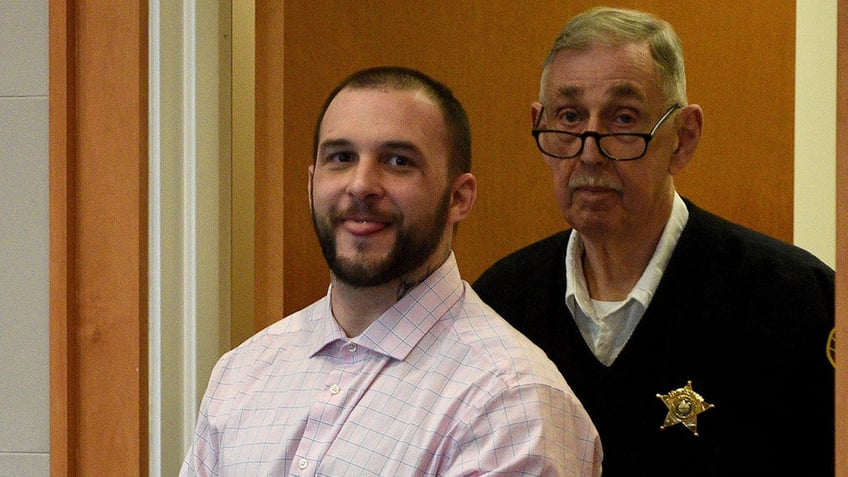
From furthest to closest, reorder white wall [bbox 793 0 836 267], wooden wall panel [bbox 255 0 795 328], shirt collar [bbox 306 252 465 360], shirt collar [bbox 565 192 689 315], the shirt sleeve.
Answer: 1. wooden wall panel [bbox 255 0 795 328]
2. white wall [bbox 793 0 836 267]
3. shirt collar [bbox 565 192 689 315]
4. shirt collar [bbox 306 252 465 360]
5. the shirt sleeve

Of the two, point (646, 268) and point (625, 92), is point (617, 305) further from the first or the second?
point (625, 92)

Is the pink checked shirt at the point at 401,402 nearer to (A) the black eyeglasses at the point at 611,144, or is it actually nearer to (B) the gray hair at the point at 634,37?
(A) the black eyeglasses at the point at 611,144

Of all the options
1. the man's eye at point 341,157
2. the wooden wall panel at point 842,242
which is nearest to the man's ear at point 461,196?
the man's eye at point 341,157

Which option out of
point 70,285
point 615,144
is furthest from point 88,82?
point 615,144

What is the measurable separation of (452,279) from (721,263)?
0.40m

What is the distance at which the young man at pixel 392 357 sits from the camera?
1.08m

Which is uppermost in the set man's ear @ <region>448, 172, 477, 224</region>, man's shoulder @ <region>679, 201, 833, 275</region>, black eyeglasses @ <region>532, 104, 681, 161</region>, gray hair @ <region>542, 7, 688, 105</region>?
gray hair @ <region>542, 7, 688, 105</region>

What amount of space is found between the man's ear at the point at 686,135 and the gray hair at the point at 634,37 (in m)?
0.02

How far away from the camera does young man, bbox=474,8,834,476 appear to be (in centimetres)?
135

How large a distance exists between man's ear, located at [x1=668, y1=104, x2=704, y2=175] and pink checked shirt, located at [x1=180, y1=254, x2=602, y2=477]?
39cm

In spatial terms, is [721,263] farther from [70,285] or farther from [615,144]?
[70,285]
